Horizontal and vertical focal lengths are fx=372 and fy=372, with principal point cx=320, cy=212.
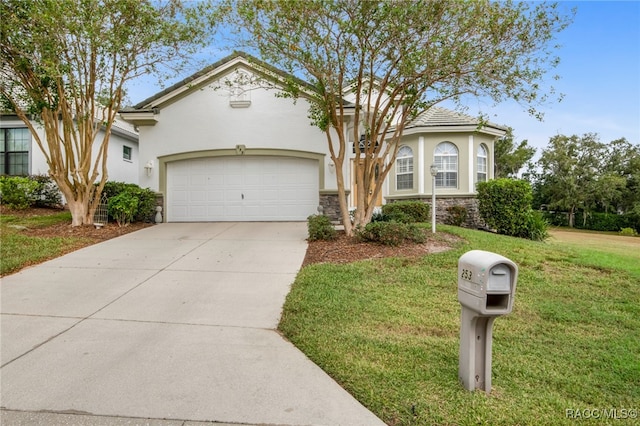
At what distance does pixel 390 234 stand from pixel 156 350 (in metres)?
5.45

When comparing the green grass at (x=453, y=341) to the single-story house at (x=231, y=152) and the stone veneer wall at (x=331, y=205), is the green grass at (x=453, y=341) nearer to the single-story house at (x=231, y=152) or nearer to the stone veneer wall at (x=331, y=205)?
the stone veneer wall at (x=331, y=205)

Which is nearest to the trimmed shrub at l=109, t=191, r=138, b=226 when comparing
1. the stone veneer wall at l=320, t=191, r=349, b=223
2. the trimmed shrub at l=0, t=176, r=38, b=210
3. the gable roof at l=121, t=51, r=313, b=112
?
the gable roof at l=121, t=51, r=313, b=112

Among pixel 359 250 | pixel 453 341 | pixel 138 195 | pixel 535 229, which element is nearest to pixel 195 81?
pixel 138 195

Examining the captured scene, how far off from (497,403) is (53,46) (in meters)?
10.7

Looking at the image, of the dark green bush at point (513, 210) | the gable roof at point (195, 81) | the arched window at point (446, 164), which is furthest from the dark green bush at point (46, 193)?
the dark green bush at point (513, 210)

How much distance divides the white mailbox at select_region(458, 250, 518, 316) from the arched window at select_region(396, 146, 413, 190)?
13260 millimetres

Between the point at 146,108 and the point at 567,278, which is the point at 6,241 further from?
the point at 567,278

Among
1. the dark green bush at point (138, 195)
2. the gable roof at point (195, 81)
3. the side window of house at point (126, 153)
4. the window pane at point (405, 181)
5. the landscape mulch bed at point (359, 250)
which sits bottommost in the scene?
the landscape mulch bed at point (359, 250)

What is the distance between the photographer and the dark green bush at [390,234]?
7.98 meters

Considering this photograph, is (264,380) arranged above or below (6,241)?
below

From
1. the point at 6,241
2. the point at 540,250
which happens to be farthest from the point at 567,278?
the point at 6,241

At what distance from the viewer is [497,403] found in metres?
2.64

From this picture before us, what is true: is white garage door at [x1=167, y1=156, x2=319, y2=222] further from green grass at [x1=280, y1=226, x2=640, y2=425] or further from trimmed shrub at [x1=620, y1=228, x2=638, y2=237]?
trimmed shrub at [x1=620, y1=228, x2=638, y2=237]

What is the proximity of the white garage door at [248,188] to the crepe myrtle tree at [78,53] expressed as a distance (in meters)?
3.04
